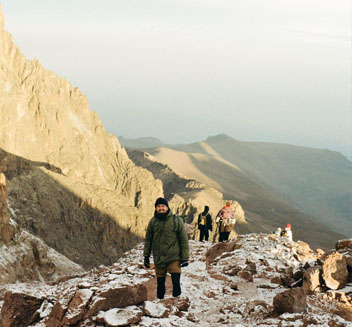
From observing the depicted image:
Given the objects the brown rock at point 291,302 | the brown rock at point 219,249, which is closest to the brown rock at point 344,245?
the brown rock at point 291,302

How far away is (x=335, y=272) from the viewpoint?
10.2 meters

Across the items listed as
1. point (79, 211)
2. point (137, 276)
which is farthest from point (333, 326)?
point (79, 211)

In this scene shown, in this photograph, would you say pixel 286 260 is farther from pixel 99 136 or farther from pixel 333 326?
pixel 99 136

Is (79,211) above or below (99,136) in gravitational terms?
below

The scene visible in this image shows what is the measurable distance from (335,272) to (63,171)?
102 meters

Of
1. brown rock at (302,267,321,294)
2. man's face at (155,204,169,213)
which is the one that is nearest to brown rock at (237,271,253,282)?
brown rock at (302,267,321,294)

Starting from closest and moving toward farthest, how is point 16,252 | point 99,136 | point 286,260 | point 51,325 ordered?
point 51,325
point 286,260
point 16,252
point 99,136

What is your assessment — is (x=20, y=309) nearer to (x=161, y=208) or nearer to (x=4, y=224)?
(x=161, y=208)

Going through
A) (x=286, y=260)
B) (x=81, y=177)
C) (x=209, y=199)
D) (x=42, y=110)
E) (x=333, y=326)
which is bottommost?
(x=209, y=199)

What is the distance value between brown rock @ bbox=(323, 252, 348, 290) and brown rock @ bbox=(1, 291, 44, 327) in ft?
25.6

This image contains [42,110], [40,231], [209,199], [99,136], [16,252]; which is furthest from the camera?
A: [209,199]

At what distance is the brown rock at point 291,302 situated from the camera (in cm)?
864

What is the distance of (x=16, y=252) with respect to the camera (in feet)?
185

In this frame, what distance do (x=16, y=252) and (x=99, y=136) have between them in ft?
261
